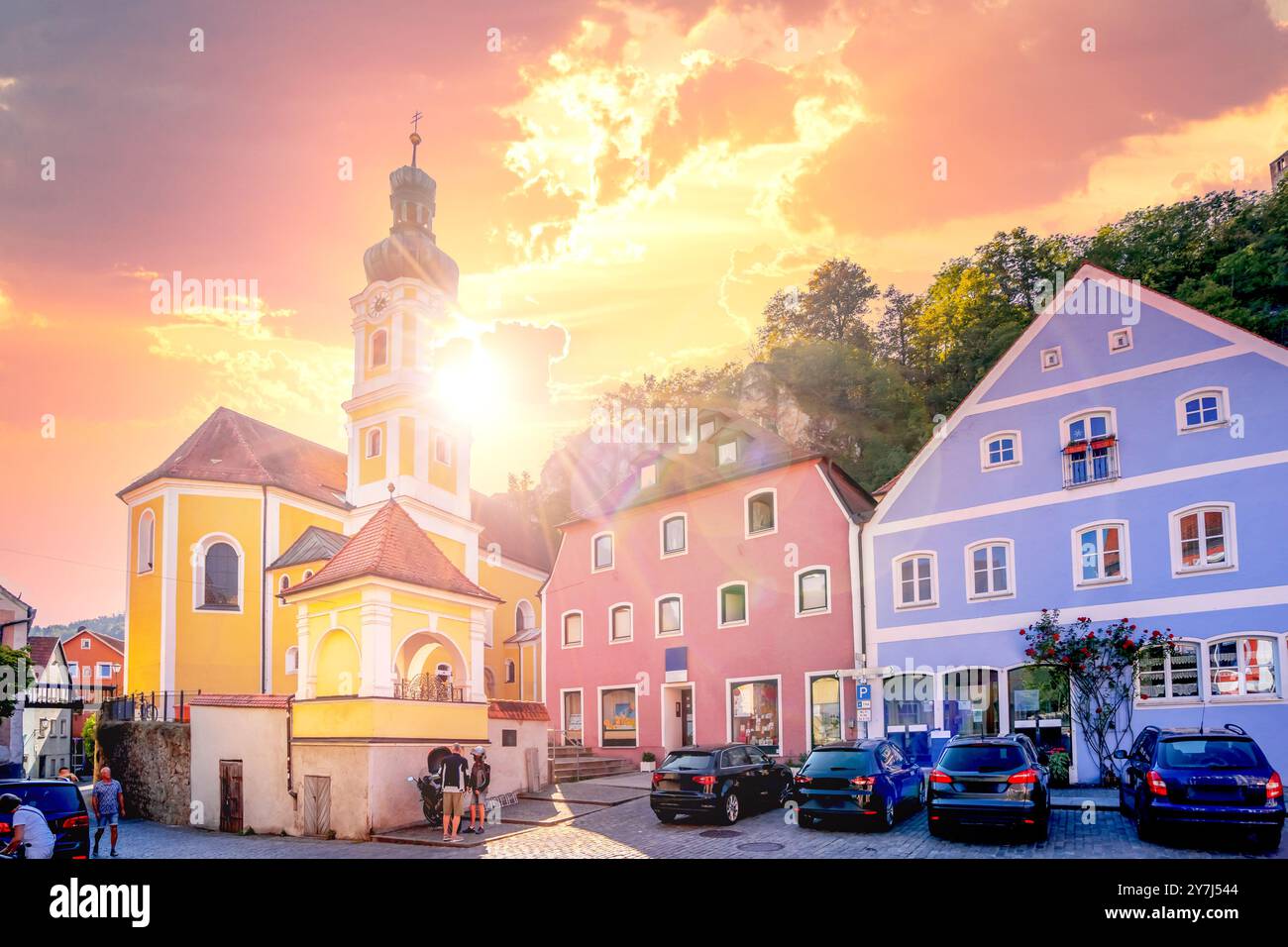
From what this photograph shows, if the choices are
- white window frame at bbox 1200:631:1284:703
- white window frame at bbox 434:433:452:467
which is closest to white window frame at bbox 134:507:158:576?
Answer: white window frame at bbox 434:433:452:467

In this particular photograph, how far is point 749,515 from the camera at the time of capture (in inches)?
1270

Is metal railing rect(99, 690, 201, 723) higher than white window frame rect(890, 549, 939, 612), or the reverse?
white window frame rect(890, 549, 939, 612)

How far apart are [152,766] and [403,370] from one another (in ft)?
65.4

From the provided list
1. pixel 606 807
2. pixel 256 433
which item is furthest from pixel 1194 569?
pixel 256 433

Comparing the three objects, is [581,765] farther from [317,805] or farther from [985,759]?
[985,759]

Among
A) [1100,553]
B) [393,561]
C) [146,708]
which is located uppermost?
[393,561]

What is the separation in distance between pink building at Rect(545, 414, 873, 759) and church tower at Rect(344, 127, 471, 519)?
11037 millimetres

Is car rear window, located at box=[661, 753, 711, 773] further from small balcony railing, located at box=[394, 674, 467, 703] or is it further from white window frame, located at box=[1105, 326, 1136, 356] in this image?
white window frame, located at box=[1105, 326, 1136, 356]

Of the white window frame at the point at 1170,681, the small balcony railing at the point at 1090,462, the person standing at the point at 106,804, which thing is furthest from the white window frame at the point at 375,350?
the white window frame at the point at 1170,681

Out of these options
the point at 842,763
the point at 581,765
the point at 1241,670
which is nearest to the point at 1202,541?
the point at 1241,670

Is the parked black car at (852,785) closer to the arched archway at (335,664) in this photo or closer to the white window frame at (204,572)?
the arched archway at (335,664)

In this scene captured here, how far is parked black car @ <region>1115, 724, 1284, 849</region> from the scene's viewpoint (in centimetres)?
1434

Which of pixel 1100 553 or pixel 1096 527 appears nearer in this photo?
pixel 1100 553

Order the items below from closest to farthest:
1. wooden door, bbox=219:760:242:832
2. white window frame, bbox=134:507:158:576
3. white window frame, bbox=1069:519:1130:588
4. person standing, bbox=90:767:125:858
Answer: person standing, bbox=90:767:125:858 < white window frame, bbox=1069:519:1130:588 < wooden door, bbox=219:760:242:832 < white window frame, bbox=134:507:158:576
